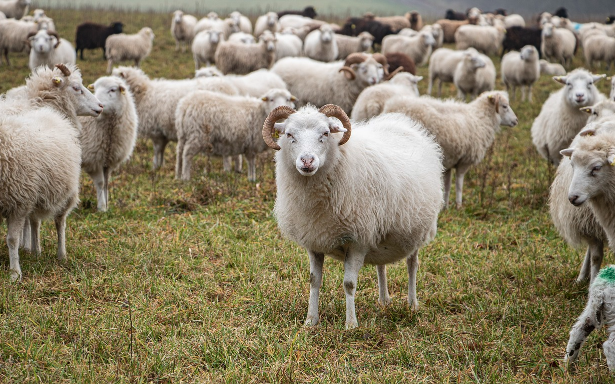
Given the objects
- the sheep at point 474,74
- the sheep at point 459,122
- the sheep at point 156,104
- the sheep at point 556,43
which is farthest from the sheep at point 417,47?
the sheep at point 459,122

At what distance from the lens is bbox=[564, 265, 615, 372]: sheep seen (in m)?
3.51

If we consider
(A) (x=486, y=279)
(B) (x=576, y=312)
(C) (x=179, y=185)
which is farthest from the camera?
(C) (x=179, y=185)

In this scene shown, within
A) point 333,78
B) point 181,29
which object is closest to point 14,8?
point 181,29

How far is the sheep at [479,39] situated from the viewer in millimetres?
23766

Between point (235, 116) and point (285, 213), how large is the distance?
5.01m

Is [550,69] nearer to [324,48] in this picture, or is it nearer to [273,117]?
[324,48]

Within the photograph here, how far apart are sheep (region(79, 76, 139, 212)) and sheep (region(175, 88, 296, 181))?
4.79 ft

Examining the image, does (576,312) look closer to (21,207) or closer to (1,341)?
(1,341)

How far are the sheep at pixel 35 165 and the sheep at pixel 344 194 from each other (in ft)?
6.96

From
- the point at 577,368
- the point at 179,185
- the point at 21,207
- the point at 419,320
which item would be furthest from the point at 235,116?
the point at 577,368

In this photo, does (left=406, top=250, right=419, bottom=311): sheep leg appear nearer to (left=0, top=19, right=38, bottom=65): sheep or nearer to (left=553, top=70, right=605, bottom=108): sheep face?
(left=553, top=70, right=605, bottom=108): sheep face

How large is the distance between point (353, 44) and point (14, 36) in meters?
11.5

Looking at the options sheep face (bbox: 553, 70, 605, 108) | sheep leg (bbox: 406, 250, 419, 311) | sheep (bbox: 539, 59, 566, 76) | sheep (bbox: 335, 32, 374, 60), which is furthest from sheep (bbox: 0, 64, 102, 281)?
sheep (bbox: 539, 59, 566, 76)

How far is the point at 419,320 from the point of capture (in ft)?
15.1
